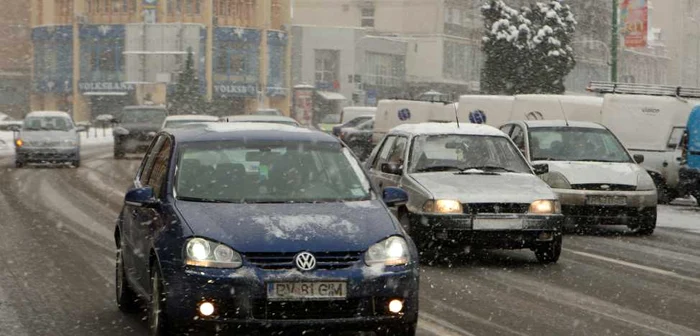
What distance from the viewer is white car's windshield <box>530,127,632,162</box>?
674 inches

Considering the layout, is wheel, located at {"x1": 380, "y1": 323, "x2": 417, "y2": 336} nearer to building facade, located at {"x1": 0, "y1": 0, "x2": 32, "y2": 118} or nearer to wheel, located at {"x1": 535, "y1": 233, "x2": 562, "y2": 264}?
wheel, located at {"x1": 535, "y1": 233, "x2": 562, "y2": 264}

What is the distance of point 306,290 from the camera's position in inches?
282

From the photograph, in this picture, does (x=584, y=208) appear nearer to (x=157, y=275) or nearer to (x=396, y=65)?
(x=157, y=275)

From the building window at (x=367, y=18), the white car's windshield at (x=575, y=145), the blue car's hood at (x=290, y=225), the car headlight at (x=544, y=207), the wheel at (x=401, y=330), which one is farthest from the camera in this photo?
the building window at (x=367, y=18)

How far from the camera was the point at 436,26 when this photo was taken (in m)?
104

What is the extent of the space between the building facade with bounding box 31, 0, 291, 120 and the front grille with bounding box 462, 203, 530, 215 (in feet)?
251

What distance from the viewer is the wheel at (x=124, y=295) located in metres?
9.23

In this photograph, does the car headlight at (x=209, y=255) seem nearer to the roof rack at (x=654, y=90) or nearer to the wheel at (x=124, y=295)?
the wheel at (x=124, y=295)

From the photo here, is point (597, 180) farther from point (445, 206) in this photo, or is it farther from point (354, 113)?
point (354, 113)

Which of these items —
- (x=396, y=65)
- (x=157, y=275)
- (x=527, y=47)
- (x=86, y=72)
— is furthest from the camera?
(x=396, y=65)

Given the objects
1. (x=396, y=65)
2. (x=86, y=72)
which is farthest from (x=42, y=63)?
(x=396, y=65)

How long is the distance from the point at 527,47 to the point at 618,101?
38.4 meters

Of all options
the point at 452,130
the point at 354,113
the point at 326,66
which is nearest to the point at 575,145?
the point at 452,130

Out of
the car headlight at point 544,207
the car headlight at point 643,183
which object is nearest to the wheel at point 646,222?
the car headlight at point 643,183
